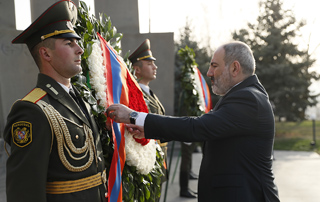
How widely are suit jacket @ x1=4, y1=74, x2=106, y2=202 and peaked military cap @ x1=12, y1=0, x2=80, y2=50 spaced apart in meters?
0.24

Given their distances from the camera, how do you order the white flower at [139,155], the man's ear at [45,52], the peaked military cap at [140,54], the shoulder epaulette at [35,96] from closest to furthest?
1. the shoulder epaulette at [35,96]
2. the man's ear at [45,52]
3. the white flower at [139,155]
4. the peaked military cap at [140,54]

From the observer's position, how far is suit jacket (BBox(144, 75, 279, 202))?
2.33 metres

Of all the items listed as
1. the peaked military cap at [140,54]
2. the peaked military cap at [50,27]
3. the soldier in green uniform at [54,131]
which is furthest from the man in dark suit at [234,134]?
the peaked military cap at [140,54]

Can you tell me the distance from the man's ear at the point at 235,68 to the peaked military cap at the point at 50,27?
1162mm

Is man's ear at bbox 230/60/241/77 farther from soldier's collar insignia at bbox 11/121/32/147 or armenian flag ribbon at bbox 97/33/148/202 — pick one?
soldier's collar insignia at bbox 11/121/32/147

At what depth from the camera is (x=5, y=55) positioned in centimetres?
299

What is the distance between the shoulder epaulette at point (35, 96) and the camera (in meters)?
1.88

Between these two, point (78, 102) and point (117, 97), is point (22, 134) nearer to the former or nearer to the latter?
point (78, 102)

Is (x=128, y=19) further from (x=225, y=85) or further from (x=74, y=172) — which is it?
(x=74, y=172)

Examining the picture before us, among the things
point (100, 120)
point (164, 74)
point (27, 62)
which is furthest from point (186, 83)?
point (100, 120)

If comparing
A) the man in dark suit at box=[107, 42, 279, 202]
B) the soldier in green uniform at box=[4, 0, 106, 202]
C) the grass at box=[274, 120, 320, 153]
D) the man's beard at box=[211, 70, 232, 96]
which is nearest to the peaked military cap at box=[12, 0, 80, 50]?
the soldier in green uniform at box=[4, 0, 106, 202]

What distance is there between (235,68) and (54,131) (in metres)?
1.38

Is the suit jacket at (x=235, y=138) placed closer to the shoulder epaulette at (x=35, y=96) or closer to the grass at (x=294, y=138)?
the shoulder epaulette at (x=35, y=96)

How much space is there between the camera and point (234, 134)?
234 centimetres
